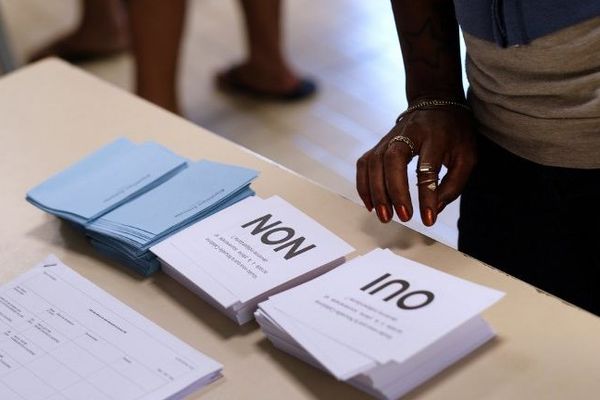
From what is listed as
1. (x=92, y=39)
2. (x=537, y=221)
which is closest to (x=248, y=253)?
(x=537, y=221)

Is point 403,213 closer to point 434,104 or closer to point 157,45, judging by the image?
point 434,104

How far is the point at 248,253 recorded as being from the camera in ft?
3.77

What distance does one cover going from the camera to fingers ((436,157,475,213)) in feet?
4.05

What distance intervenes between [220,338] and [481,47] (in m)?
0.48

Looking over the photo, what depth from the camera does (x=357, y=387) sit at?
979 mm

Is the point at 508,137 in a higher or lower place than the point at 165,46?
higher

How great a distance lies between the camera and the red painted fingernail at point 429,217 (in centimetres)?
117

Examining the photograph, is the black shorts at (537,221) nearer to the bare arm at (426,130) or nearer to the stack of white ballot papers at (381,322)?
the bare arm at (426,130)

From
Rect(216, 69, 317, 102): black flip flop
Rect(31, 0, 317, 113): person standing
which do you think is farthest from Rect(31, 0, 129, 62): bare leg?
Rect(216, 69, 317, 102): black flip flop

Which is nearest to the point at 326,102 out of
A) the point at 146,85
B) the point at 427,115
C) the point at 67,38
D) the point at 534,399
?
the point at 146,85

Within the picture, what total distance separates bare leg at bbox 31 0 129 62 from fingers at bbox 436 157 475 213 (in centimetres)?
255

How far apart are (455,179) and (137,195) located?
41cm

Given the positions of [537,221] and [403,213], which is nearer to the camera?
[403,213]

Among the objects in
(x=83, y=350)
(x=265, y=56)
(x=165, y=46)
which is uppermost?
(x=83, y=350)
